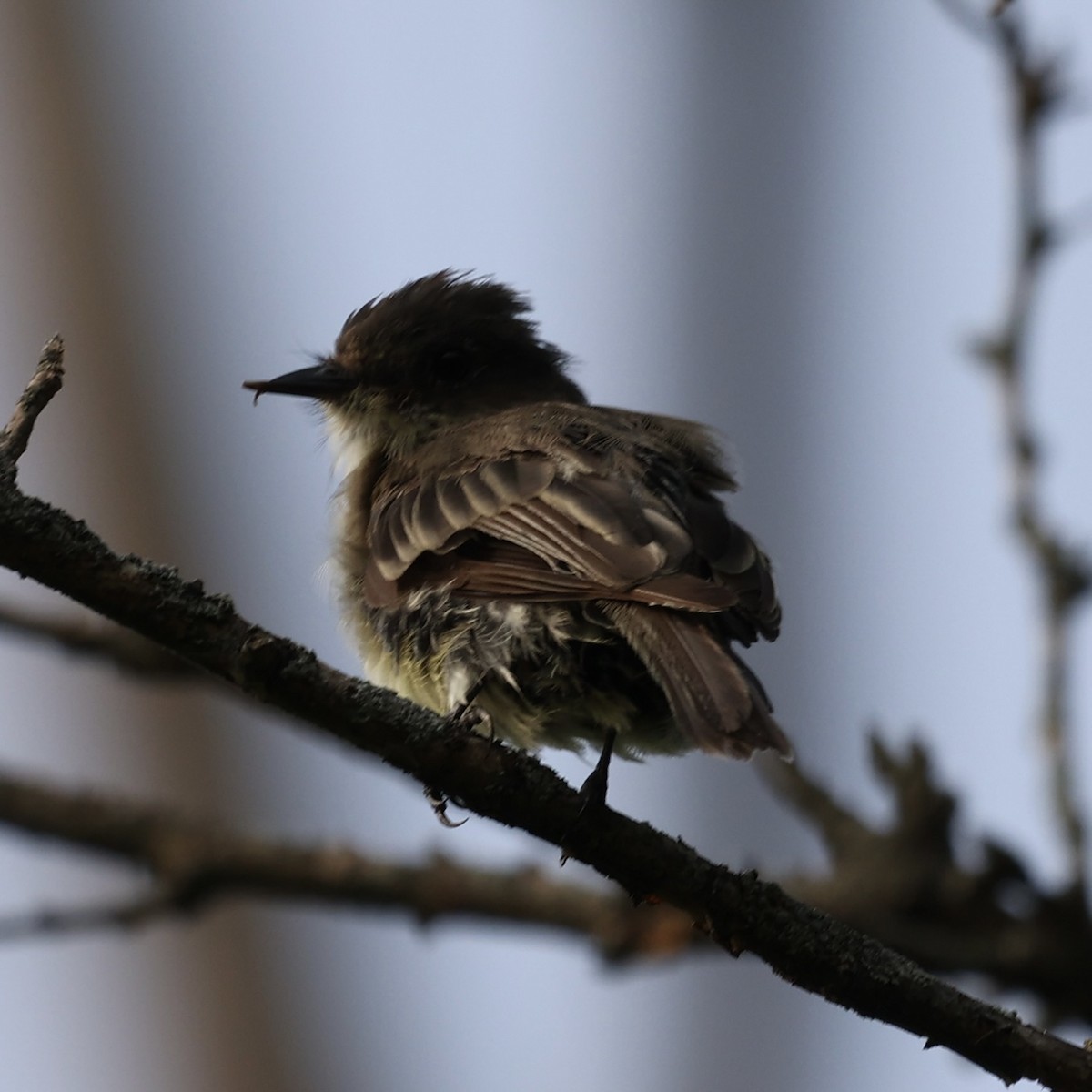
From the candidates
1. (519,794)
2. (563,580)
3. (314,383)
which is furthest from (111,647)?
(519,794)

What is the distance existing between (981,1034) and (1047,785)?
1.61 m

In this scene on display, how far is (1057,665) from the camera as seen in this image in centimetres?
484

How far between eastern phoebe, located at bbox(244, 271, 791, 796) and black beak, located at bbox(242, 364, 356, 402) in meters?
0.01

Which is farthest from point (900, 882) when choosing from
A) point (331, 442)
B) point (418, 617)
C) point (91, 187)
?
point (91, 187)

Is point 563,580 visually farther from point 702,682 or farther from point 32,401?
point 32,401

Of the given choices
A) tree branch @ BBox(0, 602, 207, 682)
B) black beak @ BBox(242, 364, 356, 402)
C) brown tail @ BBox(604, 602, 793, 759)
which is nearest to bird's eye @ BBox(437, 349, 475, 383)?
black beak @ BBox(242, 364, 356, 402)

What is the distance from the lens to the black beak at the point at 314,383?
536cm

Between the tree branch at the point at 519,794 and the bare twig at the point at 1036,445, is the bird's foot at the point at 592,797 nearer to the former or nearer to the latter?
the tree branch at the point at 519,794

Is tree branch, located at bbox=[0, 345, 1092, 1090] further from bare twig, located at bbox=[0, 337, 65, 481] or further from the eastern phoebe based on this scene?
the eastern phoebe

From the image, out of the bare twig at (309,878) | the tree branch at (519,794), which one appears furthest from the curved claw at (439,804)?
the bare twig at (309,878)

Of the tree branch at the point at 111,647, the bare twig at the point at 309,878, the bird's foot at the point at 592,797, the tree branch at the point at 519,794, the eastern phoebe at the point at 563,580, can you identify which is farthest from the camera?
the bare twig at the point at 309,878

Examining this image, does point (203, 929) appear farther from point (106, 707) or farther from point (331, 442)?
point (331, 442)

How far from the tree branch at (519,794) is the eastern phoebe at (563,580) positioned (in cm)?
18

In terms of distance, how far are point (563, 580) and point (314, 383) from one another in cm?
190
